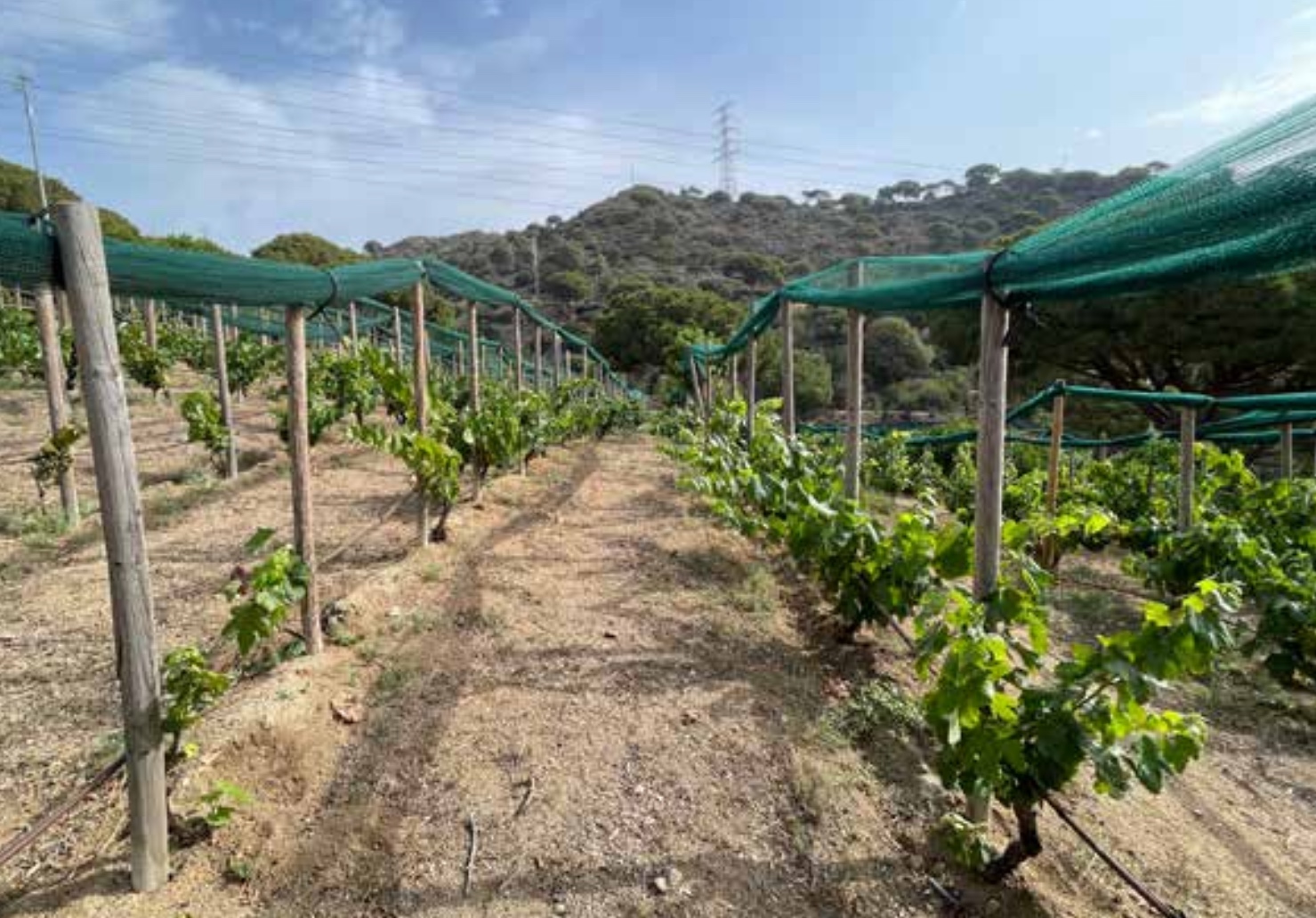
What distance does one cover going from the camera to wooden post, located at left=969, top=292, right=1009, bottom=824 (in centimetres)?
209

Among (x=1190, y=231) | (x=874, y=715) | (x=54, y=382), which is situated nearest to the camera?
(x=1190, y=231)

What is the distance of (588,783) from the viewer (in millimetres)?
2373

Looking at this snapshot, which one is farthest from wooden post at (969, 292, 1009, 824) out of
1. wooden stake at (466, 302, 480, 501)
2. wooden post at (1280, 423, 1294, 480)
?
wooden post at (1280, 423, 1294, 480)

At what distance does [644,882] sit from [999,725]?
110cm

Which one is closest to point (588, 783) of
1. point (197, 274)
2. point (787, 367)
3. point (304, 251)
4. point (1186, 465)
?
point (197, 274)

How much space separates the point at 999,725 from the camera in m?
1.77

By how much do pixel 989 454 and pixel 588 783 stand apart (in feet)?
5.72

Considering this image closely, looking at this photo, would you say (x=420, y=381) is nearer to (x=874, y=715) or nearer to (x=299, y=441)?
(x=299, y=441)

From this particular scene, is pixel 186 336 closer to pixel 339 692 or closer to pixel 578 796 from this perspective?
pixel 339 692

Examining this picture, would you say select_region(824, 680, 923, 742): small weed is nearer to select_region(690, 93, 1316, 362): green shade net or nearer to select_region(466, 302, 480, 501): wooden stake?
select_region(690, 93, 1316, 362): green shade net

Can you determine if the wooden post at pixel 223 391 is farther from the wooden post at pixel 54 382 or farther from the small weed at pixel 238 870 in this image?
the small weed at pixel 238 870

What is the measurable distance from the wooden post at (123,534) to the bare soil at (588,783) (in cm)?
21

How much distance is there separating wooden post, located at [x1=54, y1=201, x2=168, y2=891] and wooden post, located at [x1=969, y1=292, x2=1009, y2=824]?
240cm

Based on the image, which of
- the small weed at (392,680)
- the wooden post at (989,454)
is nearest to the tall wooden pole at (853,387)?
the wooden post at (989,454)
